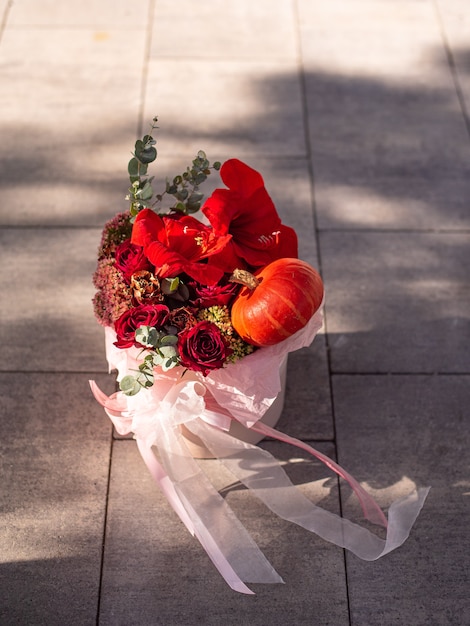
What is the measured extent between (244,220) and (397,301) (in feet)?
3.52

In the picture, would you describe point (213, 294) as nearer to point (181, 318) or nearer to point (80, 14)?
point (181, 318)

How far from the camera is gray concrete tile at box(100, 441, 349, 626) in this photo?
2.20m

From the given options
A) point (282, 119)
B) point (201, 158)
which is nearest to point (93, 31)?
point (282, 119)

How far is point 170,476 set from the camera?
2316mm

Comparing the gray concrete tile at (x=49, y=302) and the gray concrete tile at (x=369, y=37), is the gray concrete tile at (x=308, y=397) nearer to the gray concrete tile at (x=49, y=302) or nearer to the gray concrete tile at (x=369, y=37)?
the gray concrete tile at (x=49, y=302)

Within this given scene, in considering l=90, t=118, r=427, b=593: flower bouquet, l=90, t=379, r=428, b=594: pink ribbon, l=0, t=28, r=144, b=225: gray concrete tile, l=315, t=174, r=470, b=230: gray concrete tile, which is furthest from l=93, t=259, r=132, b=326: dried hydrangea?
l=315, t=174, r=470, b=230: gray concrete tile

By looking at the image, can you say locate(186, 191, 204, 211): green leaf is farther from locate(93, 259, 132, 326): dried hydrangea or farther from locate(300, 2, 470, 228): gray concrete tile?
locate(300, 2, 470, 228): gray concrete tile

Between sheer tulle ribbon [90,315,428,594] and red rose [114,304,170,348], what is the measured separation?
0.17 metres

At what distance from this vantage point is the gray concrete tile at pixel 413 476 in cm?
223

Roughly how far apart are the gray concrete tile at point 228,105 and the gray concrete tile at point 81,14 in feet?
1.27

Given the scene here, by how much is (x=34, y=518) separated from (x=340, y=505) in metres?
0.95

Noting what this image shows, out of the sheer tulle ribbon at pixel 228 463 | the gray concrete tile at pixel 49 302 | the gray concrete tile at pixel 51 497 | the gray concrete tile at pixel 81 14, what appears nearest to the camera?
the sheer tulle ribbon at pixel 228 463

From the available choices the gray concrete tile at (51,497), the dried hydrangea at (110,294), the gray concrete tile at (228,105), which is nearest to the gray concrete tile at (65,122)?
the gray concrete tile at (228,105)

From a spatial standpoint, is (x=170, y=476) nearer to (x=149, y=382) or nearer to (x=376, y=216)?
(x=149, y=382)
